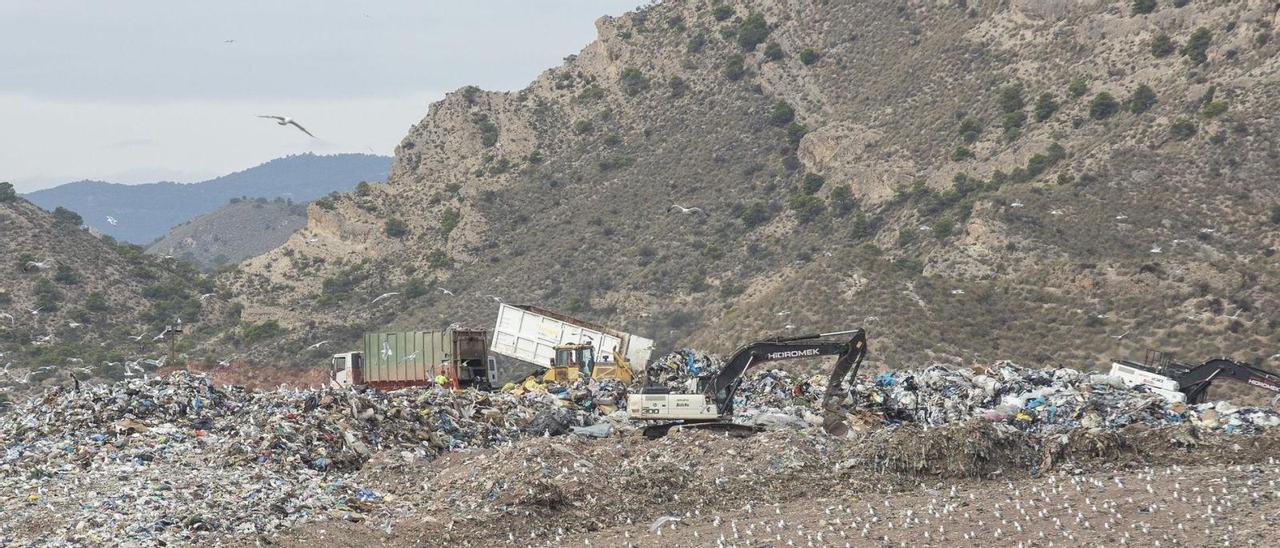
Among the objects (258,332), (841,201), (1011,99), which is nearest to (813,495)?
(841,201)

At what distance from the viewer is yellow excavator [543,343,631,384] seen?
3128 cm

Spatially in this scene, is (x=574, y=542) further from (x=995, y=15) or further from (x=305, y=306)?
(x=995, y=15)

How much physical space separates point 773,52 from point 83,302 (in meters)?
36.4

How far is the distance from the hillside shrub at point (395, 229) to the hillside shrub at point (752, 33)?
20.6m

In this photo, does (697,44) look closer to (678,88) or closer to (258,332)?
(678,88)

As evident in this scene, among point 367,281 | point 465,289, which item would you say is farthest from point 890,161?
point 367,281

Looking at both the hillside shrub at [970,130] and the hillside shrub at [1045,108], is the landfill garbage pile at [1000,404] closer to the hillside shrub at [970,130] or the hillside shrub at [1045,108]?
the hillside shrub at [1045,108]

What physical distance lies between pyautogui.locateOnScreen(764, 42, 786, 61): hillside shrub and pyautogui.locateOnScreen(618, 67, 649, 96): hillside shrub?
6540 millimetres

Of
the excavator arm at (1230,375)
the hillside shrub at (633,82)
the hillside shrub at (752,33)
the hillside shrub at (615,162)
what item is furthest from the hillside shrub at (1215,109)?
the hillside shrub at (633,82)

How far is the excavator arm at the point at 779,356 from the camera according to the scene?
23281mm

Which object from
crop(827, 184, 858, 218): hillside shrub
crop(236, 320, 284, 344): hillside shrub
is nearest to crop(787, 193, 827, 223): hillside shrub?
crop(827, 184, 858, 218): hillside shrub

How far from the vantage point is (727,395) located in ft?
78.2

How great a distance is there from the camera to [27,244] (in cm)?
6862

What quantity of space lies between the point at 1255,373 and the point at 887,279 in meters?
22.6
